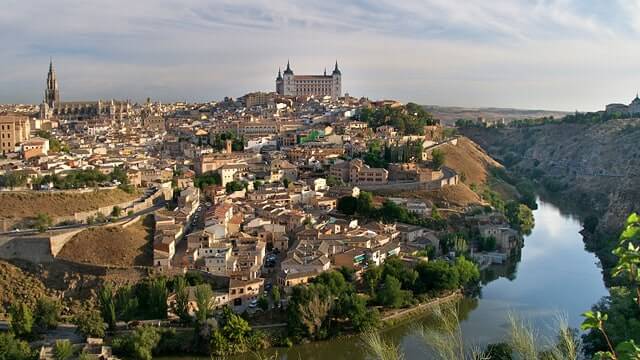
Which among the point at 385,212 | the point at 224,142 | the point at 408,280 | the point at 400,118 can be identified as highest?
the point at 400,118

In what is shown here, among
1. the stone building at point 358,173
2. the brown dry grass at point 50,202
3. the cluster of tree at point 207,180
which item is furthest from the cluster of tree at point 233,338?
the stone building at point 358,173

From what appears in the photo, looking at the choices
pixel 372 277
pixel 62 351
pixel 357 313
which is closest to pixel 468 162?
pixel 372 277

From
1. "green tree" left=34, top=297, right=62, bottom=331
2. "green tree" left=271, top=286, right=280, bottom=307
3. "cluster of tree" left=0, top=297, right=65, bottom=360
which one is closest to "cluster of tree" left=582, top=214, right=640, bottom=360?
"green tree" left=271, top=286, right=280, bottom=307

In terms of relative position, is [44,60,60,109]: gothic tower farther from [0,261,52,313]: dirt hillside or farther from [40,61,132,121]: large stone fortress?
[0,261,52,313]: dirt hillside

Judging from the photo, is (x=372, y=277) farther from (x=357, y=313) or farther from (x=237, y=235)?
(x=237, y=235)

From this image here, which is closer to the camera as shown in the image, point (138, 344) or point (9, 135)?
point (138, 344)

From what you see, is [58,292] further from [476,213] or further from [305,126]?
[305,126]

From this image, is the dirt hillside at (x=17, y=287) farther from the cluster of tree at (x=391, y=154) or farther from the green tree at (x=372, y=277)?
the cluster of tree at (x=391, y=154)
